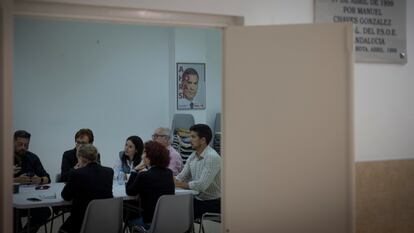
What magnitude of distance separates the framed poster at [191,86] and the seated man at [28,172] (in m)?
→ 3.10

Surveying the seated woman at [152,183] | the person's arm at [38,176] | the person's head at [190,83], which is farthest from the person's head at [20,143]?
the person's head at [190,83]

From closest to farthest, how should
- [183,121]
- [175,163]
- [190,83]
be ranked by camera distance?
[175,163], [183,121], [190,83]

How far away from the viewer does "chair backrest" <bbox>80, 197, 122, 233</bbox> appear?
13.4 ft

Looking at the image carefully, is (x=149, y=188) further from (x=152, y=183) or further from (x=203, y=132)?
(x=203, y=132)

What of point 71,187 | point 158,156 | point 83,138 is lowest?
point 71,187

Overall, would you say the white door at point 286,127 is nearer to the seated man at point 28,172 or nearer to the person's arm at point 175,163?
the seated man at point 28,172

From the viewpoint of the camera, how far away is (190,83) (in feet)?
27.0

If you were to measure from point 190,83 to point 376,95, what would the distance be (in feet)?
15.1

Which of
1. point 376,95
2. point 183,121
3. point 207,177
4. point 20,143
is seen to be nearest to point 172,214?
point 207,177

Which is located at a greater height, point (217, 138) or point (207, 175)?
point (217, 138)

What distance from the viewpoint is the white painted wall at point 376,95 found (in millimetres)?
3578

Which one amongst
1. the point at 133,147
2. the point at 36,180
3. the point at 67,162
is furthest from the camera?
the point at 133,147

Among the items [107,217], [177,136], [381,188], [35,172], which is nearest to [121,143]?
[177,136]

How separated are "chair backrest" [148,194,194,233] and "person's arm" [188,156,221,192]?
0.53 m
